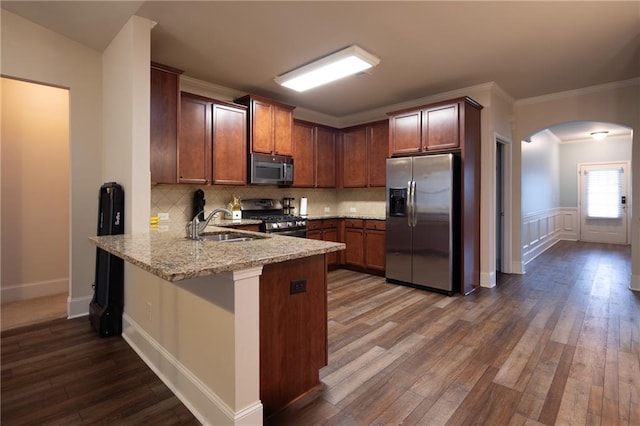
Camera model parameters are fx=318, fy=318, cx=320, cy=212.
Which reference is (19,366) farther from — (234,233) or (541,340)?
(541,340)

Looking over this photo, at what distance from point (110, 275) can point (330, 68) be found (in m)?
3.05

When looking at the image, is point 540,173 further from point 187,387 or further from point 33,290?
point 33,290

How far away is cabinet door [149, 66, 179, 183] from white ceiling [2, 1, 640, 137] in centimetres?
29

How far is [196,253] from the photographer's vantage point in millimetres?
1688

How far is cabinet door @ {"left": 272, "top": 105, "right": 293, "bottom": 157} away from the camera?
15.1 ft

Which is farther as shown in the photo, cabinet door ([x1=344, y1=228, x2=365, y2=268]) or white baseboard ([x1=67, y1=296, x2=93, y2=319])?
cabinet door ([x1=344, y1=228, x2=365, y2=268])

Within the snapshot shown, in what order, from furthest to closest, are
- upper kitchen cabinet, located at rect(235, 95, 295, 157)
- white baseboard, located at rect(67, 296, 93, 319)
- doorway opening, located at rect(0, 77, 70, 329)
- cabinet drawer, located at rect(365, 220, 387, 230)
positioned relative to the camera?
cabinet drawer, located at rect(365, 220, 387, 230) < upper kitchen cabinet, located at rect(235, 95, 295, 157) < doorway opening, located at rect(0, 77, 70, 329) < white baseboard, located at rect(67, 296, 93, 319)

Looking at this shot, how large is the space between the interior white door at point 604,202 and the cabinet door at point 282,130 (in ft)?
27.3

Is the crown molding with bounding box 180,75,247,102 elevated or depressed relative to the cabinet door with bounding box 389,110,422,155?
elevated

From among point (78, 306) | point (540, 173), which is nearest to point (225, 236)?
point (78, 306)

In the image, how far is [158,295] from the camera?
2.27m

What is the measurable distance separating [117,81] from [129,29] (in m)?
0.51

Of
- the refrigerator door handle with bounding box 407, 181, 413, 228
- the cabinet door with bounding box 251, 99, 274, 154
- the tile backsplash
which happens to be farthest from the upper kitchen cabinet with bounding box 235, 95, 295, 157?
Answer: the refrigerator door handle with bounding box 407, 181, 413, 228

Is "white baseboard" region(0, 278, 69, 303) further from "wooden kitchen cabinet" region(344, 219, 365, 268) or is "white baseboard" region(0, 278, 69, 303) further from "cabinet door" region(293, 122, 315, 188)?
"wooden kitchen cabinet" region(344, 219, 365, 268)
